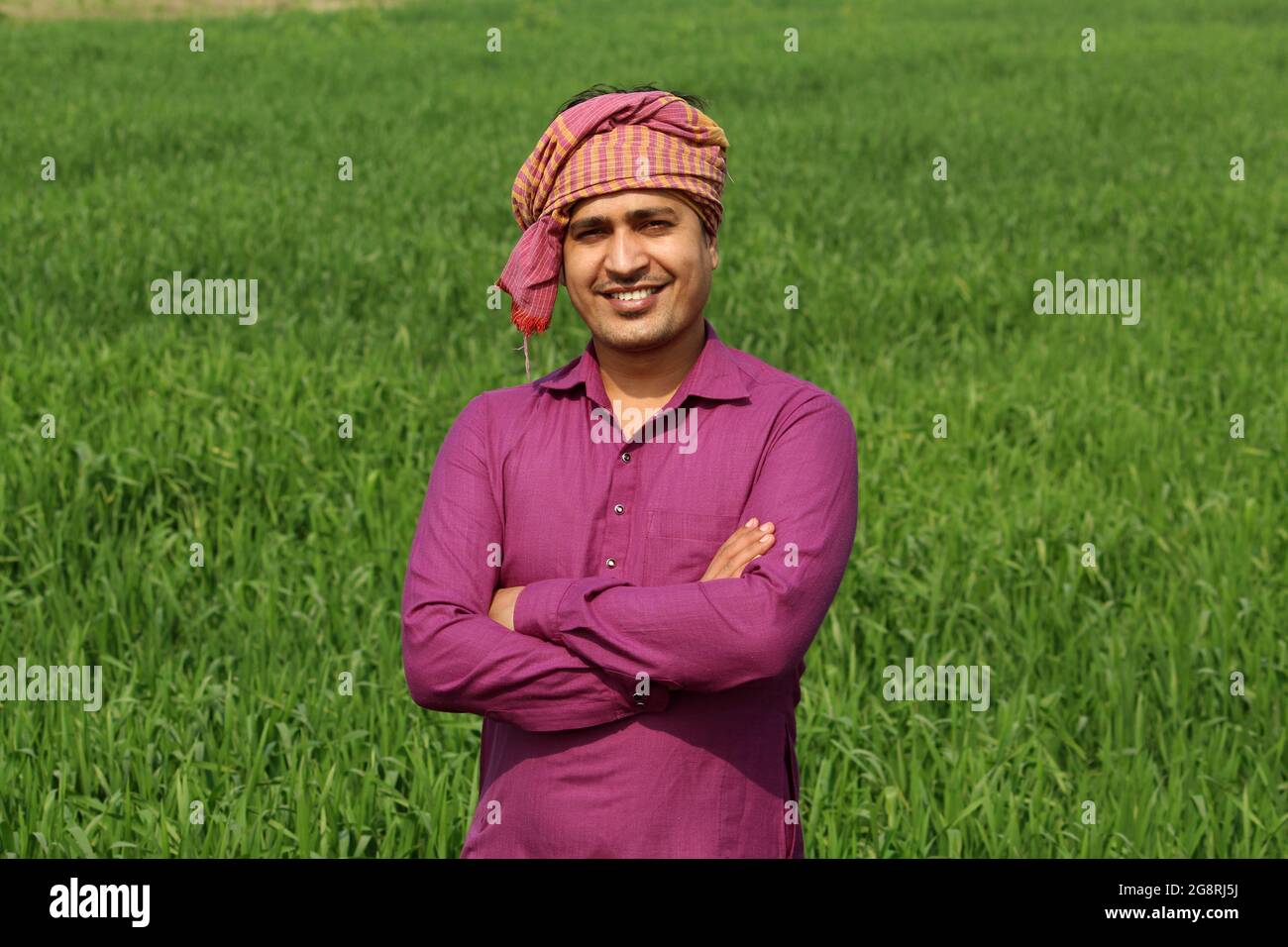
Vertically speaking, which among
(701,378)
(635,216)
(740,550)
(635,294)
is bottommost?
(740,550)

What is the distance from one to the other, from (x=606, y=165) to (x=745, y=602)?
0.68m

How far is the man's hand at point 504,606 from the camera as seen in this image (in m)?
2.15

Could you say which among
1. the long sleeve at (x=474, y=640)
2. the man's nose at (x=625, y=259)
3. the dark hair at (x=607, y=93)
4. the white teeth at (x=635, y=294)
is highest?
the dark hair at (x=607, y=93)

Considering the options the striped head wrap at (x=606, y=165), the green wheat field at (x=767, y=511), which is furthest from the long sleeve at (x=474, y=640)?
the green wheat field at (x=767, y=511)

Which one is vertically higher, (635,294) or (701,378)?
(635,294)

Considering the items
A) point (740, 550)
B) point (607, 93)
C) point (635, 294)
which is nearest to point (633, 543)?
point (740, 550)

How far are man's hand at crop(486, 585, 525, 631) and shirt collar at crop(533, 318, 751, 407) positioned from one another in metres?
0.33

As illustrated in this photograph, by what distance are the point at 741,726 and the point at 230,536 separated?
3.68 m

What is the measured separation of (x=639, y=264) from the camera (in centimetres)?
202

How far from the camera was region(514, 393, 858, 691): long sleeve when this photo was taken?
2008mm

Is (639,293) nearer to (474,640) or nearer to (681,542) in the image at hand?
(681,542)

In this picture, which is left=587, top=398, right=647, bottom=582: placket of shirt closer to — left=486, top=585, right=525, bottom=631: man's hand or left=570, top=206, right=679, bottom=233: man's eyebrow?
left=486, top=585, right=525, bottom=631: man's hand

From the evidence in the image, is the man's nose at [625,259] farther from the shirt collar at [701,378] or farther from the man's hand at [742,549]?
the man's hand at [742,549]

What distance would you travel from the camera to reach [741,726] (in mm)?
2096
